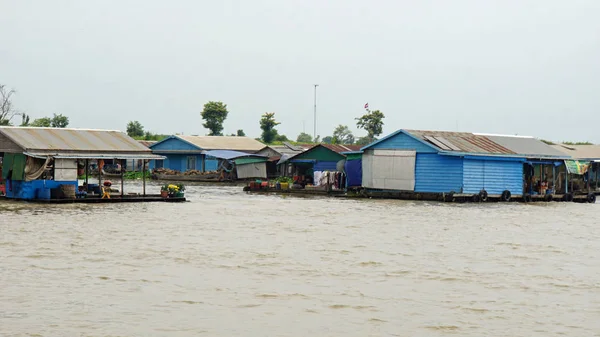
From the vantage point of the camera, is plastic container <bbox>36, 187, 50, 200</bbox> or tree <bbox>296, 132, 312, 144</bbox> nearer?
plastic container <bbox>36, 187, 50, 200</bbox>

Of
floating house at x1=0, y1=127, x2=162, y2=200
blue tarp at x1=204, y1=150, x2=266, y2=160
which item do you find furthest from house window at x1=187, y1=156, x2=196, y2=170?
floating house at x1=0, y1=127, x2=162, y2=200

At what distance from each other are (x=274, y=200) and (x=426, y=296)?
18.9 meters

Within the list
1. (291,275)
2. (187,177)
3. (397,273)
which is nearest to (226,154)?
(187,177)

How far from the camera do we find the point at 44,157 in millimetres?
23672

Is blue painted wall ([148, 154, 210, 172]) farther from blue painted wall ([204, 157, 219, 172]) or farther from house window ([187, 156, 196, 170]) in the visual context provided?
house window ([187, 156, 196, 170])

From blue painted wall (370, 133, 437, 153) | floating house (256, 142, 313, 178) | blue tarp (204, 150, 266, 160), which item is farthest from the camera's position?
floating house (256, 142, 313, 178)

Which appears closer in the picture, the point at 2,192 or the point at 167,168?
the point at 2,192

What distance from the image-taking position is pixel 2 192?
25.7m

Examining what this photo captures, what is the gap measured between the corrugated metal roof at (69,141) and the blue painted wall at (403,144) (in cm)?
931

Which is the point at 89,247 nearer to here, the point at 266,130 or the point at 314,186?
the point at 314,186

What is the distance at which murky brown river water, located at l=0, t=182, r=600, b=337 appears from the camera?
30.7ft

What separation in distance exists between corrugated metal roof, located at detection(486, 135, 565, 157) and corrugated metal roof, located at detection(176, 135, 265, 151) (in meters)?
20.3

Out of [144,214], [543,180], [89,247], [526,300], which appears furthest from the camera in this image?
[543,180]

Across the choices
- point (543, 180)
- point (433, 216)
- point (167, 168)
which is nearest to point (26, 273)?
point (433, 216)
